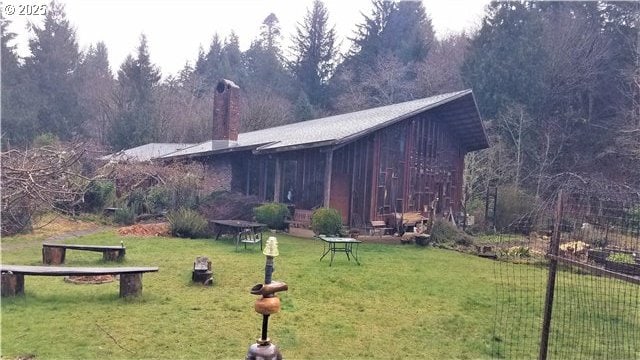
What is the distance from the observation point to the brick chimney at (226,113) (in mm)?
19219

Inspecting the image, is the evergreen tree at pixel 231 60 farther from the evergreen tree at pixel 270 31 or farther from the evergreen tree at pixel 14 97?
the evergreen tree at pixel 14 97

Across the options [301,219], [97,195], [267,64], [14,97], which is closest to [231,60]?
[267,64]

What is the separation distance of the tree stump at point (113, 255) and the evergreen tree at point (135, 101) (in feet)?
77.0

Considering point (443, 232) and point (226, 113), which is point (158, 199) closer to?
point (226, 113)

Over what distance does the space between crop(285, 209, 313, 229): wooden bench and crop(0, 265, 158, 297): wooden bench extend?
26.0 ft

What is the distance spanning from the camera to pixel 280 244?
37.2 feet

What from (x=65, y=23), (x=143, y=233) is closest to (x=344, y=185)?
(x=143, y=233)

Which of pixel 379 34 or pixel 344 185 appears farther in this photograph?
pixel 379 34

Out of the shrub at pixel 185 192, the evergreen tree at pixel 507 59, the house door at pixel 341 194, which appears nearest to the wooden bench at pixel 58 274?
the house door at pixel 341 194

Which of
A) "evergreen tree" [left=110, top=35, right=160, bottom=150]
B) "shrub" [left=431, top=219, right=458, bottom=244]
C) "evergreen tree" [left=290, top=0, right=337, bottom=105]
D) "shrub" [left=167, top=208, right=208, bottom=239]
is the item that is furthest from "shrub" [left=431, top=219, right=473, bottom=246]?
"evergreen tree" [left=290, top=0, right=337, bottom=105]

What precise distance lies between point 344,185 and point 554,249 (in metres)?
10.6

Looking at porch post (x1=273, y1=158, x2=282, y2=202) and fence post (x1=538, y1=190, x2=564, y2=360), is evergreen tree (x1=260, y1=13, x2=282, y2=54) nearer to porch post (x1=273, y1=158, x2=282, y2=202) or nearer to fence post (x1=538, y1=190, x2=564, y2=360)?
porch post (x1=273, y1=158, x2=282, y2=202)

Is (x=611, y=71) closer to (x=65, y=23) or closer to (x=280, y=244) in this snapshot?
(x=280, y=244)

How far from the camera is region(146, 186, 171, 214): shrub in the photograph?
15766mm
